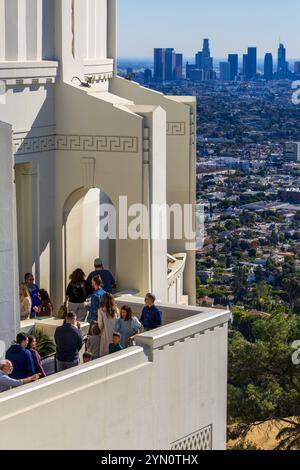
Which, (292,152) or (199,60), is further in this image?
(199,60)

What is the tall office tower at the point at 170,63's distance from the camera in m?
118

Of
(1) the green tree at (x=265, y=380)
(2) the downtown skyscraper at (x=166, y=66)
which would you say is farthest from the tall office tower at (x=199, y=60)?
(1) the green tree at (x=265, y=380)

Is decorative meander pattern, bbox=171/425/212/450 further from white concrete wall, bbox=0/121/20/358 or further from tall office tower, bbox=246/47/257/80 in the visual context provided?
tall office tower, bbox=246/47/257/80

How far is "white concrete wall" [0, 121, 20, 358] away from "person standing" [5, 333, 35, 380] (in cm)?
28

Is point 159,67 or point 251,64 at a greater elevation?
point 251,64

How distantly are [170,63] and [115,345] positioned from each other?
378 feet

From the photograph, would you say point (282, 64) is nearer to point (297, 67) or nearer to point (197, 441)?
point (297, 67)

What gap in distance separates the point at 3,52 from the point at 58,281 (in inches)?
117

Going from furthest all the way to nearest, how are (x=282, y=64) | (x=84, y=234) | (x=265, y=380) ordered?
(x=282, y=64)
(x=265, y=380)
(x=84, y=234)

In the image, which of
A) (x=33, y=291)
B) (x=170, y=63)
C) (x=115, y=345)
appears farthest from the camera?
(x=170, y=63)

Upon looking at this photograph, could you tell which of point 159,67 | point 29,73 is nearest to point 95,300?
point 29,73

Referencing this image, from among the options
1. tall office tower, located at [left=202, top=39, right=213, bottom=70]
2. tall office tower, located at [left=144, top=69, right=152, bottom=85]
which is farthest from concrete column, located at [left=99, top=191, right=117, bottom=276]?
tall office tower, located at [left=202, top=39, right=213, bottom=70]

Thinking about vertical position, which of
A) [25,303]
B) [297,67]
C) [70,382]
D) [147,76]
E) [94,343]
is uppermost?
[297,67]

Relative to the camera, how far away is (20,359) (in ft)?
30.8
